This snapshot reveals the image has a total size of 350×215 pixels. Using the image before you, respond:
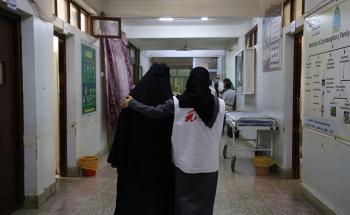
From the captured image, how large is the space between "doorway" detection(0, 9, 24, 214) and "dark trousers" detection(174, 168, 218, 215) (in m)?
1.85

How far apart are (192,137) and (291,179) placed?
3.10 m

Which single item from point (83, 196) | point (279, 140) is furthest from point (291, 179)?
point (83, 196)

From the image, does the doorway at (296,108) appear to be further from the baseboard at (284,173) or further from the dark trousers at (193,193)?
the dark trousers at (193,193)

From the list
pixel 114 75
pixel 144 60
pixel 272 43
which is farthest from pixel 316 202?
pixel 144 60

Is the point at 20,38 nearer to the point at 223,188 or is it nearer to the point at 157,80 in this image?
the point at 157,80

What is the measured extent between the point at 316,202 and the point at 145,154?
217 cm

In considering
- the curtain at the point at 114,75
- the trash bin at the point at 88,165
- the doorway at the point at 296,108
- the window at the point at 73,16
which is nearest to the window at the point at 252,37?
the doorway at the point at 296,108

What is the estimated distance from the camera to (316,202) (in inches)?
152

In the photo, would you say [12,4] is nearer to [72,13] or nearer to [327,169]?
[72,13]

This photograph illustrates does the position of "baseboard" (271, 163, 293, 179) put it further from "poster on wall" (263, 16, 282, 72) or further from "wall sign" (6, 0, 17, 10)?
"wall sign" (6, 0, 17, 10)

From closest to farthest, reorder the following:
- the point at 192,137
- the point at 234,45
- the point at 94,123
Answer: the point at 192,137 → the point at 94,123 → the point at 234,45

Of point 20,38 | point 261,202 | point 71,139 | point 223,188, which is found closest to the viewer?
point 20,38

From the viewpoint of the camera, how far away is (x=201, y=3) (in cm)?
636

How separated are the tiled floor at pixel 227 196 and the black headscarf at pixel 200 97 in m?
1.67
